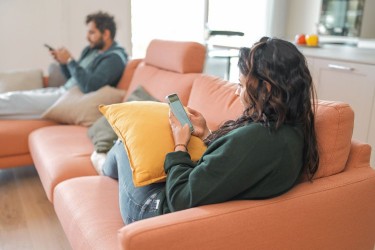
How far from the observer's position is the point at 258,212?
90 cm

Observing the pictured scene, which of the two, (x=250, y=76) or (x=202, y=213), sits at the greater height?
(x=250, y=76)

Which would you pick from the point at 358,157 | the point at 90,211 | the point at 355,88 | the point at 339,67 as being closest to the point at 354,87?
the point at 355,88

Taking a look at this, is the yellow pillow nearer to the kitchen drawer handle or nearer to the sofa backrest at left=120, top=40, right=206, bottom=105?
the sofa backrest at left=120, top=40, right=206, bottom=105

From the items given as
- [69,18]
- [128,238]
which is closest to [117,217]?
[128,238]

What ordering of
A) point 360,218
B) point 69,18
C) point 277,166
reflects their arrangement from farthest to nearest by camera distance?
point 69,18
point 360,218
point 277,166

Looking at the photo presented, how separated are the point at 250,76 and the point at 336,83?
209 cm

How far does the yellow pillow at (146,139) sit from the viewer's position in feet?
3.71

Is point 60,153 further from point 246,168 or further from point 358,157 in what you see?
point 358,157

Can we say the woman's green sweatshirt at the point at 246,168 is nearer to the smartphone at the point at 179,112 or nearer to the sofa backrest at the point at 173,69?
the smartphone at the point at 179,112

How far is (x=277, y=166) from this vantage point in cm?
91

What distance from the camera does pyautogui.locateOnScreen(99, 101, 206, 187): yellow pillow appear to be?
1132mm

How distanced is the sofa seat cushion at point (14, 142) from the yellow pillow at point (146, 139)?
1.09 metres

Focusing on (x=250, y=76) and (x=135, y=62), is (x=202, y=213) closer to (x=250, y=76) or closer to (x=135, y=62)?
(x=250, y=76)

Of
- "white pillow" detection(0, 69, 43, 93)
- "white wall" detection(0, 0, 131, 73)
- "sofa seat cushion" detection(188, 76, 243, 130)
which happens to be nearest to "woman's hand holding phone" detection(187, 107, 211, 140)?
"sofa seat cushion" detection(188, 76, 243, 130)
